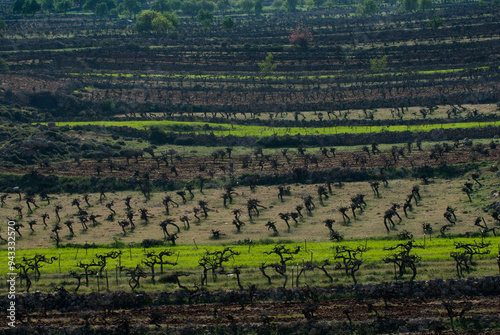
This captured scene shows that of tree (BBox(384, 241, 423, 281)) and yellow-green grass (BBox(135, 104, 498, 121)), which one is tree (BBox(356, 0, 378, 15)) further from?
tree (BBox(384, 241, 423, 281))

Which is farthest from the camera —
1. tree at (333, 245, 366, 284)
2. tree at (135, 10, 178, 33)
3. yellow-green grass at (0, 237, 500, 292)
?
tree at (135, 10, 178, 33)

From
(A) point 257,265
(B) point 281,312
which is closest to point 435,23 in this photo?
(A) point 257,265

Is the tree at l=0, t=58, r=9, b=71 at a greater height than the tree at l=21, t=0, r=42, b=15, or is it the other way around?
the tree at l=21, t=0, r=42, b=15

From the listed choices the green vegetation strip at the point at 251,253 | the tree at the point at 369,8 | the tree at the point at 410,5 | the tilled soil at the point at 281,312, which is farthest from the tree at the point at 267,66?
the tilled soil at the point at 281,312

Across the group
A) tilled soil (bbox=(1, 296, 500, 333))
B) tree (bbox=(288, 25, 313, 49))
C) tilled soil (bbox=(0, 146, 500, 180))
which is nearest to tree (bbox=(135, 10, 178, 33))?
tree (bbox=(288, 25, 313, 49))

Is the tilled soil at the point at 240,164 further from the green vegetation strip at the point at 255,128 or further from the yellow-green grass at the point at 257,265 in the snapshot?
the yellow-green grass at the point at 257,265

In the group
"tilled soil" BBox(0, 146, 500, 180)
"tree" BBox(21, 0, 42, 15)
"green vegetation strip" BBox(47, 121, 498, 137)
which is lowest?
"tilled soil" BBox(0, 146, 500, 180)
